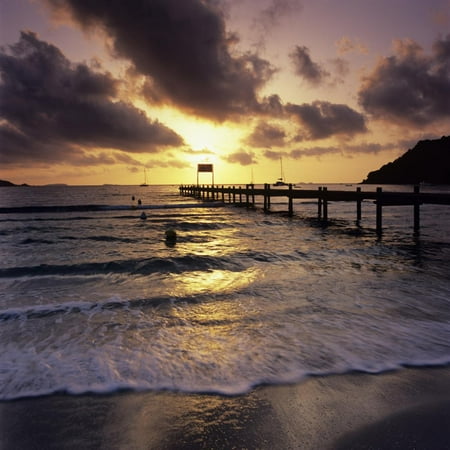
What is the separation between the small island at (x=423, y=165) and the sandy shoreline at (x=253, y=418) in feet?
571

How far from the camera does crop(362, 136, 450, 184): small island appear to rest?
5886 inches

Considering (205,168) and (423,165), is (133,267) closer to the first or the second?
(205,168)

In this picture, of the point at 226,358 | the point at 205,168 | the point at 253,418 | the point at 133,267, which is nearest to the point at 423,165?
the point at 205,168

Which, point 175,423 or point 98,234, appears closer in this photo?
point 175,423

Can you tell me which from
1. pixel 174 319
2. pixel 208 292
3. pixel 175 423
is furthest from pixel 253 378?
pixel 208 292

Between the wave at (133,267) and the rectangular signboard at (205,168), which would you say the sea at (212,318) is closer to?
the wave at (133,267)

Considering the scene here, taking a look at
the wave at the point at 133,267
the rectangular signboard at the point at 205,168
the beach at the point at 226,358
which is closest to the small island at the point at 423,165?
the rectangular signboard at the point at 205,168

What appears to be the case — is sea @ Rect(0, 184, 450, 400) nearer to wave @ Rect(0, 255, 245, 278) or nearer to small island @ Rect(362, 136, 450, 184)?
wave @ Rect(0, 255, 245, 278)

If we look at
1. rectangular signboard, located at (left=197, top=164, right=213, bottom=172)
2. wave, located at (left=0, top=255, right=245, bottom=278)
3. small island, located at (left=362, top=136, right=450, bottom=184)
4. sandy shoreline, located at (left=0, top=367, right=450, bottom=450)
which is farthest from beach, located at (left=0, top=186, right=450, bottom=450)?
small island, located at (left=362, top=136, right=450, bottom=184)

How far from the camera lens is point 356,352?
425cm

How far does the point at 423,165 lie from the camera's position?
16138 cm

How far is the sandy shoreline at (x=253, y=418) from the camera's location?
260cm

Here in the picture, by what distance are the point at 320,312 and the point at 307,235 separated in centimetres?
1191

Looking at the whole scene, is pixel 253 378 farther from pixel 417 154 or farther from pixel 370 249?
pixel 417 154
